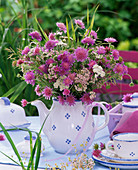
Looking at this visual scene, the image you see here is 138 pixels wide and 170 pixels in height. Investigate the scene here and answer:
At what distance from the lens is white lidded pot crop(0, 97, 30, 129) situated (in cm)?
153

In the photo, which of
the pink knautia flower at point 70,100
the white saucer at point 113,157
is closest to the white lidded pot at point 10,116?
the pink knautia flower at point 70,100

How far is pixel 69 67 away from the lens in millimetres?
1207

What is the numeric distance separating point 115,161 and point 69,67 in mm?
342

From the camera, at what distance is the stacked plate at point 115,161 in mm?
1106

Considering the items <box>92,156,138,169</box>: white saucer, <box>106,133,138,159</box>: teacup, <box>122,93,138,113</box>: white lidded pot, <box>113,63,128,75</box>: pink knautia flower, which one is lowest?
<box>92,156,138,169</box>: white saucer

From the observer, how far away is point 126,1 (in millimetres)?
5488

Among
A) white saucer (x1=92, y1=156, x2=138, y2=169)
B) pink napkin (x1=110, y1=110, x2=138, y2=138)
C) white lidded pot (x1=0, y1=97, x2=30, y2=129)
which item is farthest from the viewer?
white lidded pot (x1=0, y1=97, x2=30, y2=129)

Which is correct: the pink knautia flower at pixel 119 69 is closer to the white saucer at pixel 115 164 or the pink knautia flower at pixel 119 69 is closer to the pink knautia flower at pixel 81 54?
the pink knautia flower at pixel 81 54

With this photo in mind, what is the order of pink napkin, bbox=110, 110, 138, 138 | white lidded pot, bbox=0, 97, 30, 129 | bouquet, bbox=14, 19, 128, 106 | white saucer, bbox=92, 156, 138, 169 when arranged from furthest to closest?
white lidded pot, bbox=0, 97, 30, 129
pink napkin, bbox=110, 110, 138, 138
bouquet, bbox=14, 19, 128, 106
white saucer, bbox=92, 156, 138, 169

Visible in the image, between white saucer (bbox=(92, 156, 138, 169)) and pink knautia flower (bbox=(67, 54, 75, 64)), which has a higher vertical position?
pink knautia flower (bbox=(67, 54, 75, 64))

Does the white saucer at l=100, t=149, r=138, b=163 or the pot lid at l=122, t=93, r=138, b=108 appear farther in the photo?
the pot lid at l=122, t=93, r=138, b=108

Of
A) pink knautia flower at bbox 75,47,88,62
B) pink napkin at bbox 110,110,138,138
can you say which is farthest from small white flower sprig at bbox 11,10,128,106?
pink napkin at bbox 110,110,138,138

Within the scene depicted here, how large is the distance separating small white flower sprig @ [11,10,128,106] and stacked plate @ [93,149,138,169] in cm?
21

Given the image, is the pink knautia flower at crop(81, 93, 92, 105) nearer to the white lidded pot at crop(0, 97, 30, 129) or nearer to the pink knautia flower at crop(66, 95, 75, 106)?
the pink knautia flower at crop(66, 95, 75, 106)
